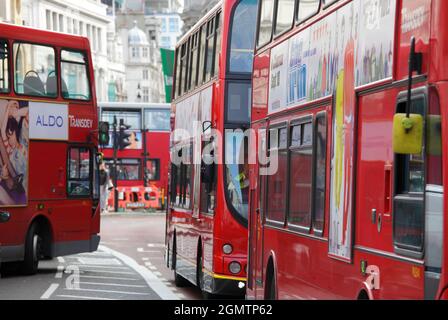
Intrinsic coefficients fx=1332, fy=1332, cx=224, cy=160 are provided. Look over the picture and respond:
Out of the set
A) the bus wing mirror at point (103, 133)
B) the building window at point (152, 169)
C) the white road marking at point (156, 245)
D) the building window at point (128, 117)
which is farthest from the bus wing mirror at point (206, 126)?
the building window at point (152, 169)

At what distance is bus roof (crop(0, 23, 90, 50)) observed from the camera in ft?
74.8

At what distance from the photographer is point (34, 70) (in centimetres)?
2309

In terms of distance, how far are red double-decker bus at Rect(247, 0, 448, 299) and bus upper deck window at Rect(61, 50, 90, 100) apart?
424 inches

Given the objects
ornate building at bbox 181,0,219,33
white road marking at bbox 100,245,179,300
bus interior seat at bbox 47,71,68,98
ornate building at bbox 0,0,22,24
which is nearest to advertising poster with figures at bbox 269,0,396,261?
white road marking at bbox 100,245,179,300

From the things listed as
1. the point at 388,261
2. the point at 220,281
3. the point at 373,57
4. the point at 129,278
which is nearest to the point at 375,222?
the point at 388,261

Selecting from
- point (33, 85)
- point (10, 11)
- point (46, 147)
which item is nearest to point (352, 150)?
point (33, 85)

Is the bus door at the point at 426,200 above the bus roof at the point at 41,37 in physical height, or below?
below

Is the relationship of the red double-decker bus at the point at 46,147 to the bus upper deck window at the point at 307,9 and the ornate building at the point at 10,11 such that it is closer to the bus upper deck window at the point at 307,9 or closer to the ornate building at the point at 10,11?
the bus upper deck window at the point at 307,9

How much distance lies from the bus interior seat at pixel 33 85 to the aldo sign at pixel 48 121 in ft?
0.65

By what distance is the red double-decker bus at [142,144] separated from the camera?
62353 mm

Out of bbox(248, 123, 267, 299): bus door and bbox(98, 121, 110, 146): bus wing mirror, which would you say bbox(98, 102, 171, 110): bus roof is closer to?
bbox(98, 121, 110, 146): bus wing mirror

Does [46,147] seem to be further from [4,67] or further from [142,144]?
[142,144]

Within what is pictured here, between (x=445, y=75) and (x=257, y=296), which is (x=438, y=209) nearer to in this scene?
(x=445, y=75)

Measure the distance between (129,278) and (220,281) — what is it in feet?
21.6
